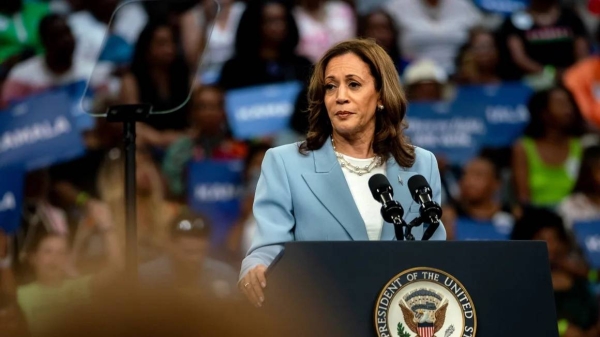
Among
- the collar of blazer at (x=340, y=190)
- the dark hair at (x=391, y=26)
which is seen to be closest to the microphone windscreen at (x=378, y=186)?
the collar of blazer at (x=340, y=190)

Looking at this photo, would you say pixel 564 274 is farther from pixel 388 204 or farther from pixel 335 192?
pixel 388 204

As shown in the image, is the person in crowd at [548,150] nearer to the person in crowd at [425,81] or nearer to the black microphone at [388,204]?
the person in crowd at [425,81]

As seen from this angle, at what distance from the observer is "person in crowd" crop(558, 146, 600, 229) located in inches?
258

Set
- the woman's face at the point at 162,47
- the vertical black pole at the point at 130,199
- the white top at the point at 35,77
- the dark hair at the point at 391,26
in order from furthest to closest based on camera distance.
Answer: the dark hair at the point at 391,26, the white top at the point at 35,77, the woman's face at the point at 162,47, the vertical black pole at the point at 130,199

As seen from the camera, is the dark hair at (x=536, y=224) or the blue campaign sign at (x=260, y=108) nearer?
the dark hair at (x=536, y=224)

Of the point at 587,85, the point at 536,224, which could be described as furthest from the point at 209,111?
the point at 587,85

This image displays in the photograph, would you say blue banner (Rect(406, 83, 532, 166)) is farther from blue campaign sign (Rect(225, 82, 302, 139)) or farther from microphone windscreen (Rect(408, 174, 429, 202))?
microphone windscreen (Rect(408, 174, 429, 202))

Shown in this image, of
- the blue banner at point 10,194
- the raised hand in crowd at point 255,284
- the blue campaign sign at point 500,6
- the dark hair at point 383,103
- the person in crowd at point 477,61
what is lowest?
the raised hand in crowd at point 255,284

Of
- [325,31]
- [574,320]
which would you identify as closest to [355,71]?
[574,320]

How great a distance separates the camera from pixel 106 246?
5828 millimetres

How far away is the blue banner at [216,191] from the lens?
6.14 meters

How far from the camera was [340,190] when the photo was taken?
2602 mm

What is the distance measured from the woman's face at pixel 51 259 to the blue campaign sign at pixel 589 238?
10.1ft

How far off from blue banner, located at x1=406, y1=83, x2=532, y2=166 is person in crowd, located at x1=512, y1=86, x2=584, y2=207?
89 millimetres
